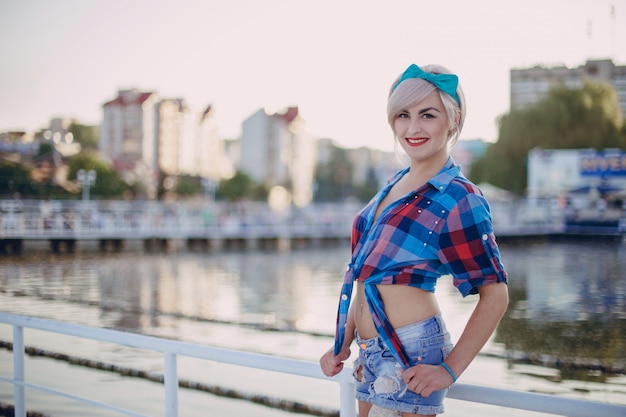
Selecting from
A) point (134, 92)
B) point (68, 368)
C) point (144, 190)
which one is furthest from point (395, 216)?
point (134, 92)

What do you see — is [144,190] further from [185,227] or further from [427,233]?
[427,233]

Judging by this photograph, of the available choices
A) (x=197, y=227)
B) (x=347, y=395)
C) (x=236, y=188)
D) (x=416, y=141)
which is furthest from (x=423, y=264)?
(x=236, y=188)

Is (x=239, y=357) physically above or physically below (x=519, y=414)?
above

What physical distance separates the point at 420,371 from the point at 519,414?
5116 millimetres

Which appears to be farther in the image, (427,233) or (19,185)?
(19,185)

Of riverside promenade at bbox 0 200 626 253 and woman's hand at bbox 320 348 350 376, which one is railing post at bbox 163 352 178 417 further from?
riverside promenade at bbox 0 200 626 253

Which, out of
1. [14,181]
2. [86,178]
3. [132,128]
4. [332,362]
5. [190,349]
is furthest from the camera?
[132,128]

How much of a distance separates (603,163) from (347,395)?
47.3 m

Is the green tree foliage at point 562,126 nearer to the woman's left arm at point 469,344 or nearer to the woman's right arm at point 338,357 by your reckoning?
the woman's right arm at point 338,357

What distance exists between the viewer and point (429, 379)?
5.57 ft

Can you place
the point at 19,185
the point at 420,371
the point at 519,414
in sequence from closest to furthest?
the point at 420,371 → the point at 519,414 → the point at 19,185

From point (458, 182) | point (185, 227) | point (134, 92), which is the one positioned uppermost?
point (134, 92)

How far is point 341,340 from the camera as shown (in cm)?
201

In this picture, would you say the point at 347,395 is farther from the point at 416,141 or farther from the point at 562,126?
the point at 562,126
